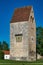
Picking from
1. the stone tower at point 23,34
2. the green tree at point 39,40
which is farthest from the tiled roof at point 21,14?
the green tree at point 39,40

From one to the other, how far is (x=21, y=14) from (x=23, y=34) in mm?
4070

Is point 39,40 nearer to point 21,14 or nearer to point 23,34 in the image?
point 23,34

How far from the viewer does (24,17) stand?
4497cm

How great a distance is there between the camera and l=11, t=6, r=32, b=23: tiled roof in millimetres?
44969

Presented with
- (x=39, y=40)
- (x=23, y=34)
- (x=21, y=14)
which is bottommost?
(x=39, y=40)

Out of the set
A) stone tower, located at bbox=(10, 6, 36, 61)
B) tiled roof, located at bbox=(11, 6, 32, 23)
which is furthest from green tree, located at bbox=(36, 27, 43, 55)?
tiled roof, located at bbox=(11, 6, 32, 23)

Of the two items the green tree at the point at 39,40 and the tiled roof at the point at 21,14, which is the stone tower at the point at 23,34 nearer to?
the tiled roof at the point at 21,14

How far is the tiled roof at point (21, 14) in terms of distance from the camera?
45.0 metres

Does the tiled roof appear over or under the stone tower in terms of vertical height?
over

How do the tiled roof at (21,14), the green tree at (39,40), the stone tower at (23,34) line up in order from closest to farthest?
the stone tower at (23,34) < the tiled roof at (21,14) < the green tree at (39,40)

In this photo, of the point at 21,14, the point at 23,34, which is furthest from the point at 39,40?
the point at 21,14

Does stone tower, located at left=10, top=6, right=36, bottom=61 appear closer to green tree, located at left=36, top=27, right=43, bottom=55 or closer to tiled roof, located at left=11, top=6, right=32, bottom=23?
tiled roof, located at left=11, top=6, right=32, bottom=23

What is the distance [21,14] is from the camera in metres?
45.5

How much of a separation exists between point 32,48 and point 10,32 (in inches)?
210
